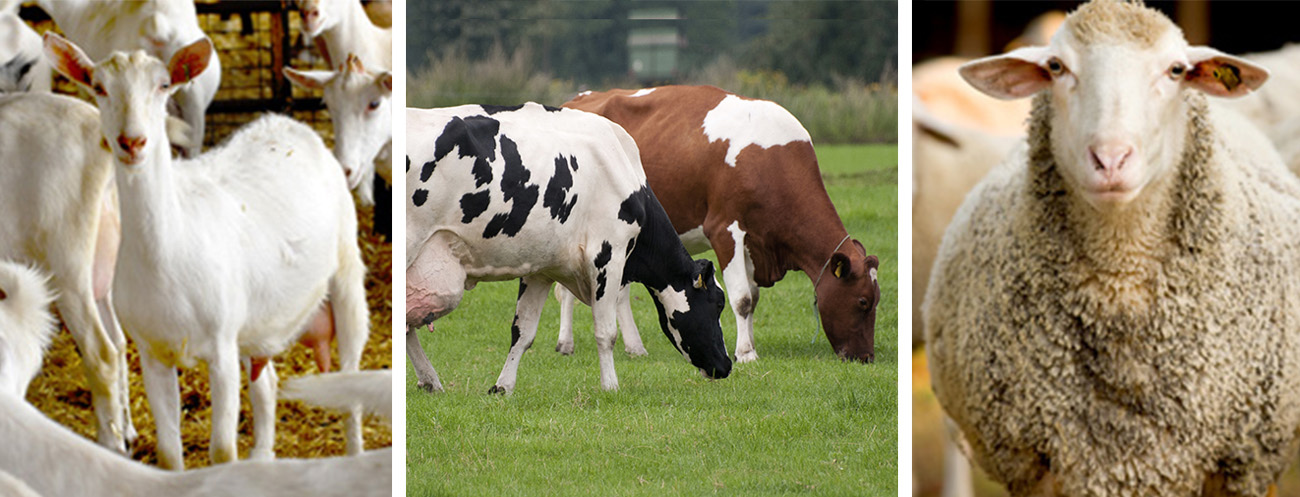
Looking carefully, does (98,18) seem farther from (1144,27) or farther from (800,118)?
(1144,27)

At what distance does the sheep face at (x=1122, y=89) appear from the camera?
265 centimetres

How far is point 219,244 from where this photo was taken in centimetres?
338

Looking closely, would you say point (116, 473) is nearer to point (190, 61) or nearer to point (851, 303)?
point (190, 61)

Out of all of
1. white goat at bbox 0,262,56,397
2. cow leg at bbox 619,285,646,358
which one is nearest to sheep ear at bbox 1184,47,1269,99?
cow leg at bbox 619,285,646,358

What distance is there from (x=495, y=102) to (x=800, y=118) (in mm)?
981

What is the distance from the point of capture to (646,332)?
13.6 ft

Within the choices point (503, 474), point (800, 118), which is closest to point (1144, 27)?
point (800, 118)

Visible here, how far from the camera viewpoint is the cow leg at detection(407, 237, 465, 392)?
151 inches

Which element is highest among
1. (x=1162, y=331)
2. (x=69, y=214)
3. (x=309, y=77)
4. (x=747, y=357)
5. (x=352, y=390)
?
(x=309, y=77)

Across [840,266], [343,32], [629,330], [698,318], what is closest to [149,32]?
[343,32]

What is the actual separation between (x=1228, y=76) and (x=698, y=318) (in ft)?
5.99

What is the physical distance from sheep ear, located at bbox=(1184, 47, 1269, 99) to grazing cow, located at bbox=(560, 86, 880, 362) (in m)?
1.42

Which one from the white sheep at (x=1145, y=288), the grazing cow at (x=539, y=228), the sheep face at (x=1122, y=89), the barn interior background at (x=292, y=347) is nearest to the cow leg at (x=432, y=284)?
the grazing cow at (x=539, y=228)

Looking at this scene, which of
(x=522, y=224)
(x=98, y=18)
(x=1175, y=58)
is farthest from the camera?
(x=522, y=224)
